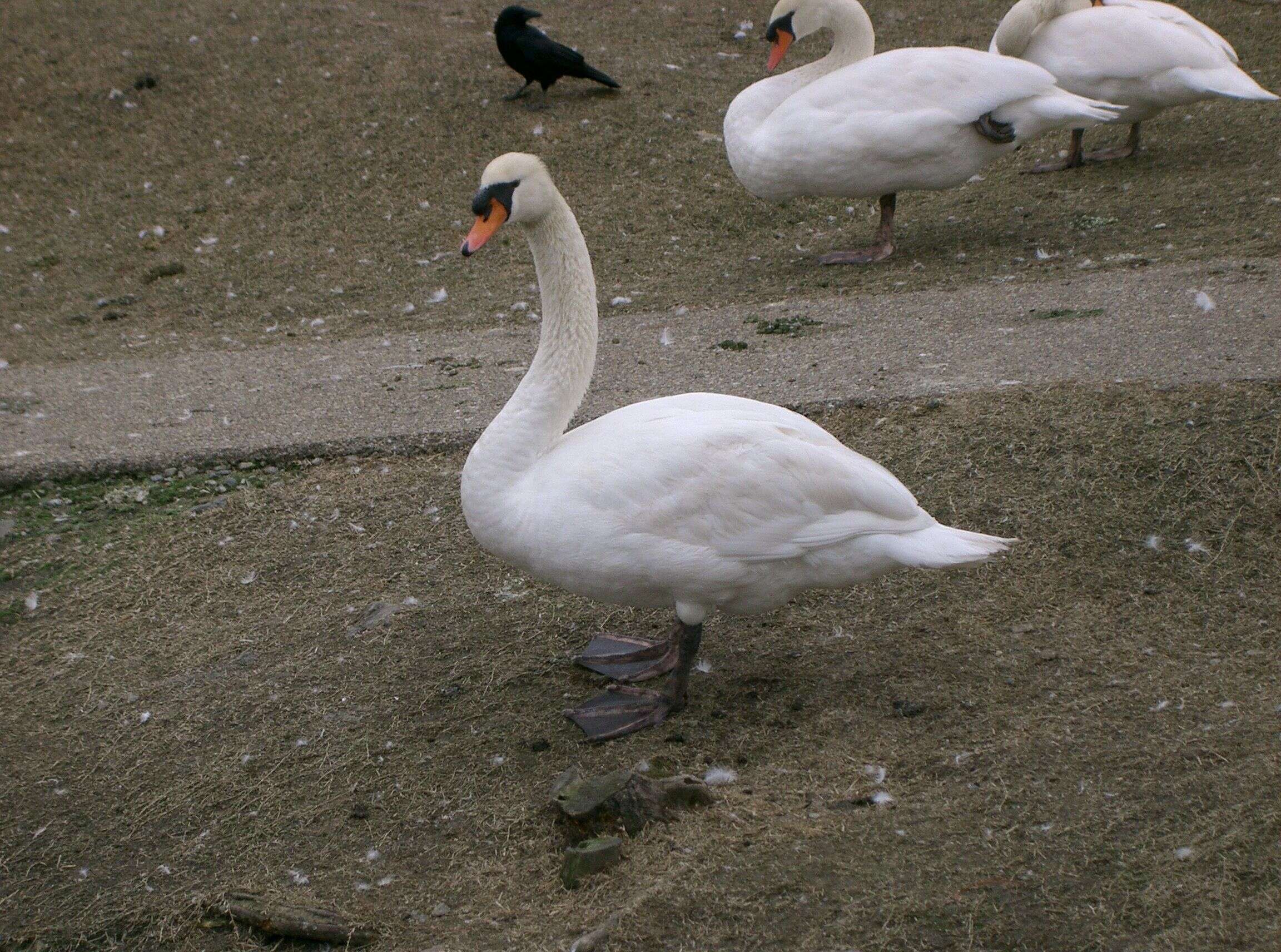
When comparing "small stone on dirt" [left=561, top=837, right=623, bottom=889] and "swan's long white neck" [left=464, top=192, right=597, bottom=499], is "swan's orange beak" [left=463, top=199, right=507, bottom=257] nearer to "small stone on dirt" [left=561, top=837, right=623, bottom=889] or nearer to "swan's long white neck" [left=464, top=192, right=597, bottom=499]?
"swan's long white neck" [left=464, top=192, right=597, bottom=499]

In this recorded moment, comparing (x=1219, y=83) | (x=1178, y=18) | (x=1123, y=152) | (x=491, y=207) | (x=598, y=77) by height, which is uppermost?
(x=491, y=207)

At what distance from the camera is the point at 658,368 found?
604cm

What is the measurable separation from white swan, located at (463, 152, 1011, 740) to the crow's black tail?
21.9ft

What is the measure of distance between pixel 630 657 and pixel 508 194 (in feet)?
4.92

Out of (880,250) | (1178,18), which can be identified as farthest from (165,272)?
(1178,18)

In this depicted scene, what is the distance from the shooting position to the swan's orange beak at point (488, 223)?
366 cm

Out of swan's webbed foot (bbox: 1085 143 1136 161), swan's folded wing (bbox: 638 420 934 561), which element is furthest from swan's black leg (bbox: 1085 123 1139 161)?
swan's folded wing (bbox: 638 420 934 561)

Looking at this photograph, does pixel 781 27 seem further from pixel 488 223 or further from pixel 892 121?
pixel 488 223

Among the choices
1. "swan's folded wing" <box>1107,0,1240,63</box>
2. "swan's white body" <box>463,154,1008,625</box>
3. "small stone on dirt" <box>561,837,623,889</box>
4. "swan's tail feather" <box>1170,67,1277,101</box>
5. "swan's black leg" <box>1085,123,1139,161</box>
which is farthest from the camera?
"swan's black leg" <box>1085,123,1139,161</box>

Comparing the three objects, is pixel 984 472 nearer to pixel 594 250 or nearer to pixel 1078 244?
pixel 1078 244

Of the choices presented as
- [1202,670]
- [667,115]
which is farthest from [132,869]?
[667,115]

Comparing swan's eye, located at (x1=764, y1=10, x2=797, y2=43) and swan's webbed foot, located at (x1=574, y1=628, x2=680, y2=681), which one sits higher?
swan's eye, located at (x1=764, y1=10, x2=797, y2=43)

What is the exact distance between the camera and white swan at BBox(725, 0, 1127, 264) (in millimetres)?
7031

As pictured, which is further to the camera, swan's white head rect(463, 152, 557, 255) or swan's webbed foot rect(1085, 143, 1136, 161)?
swan's webbed foot rect(1085, 143, 1136, 161)
